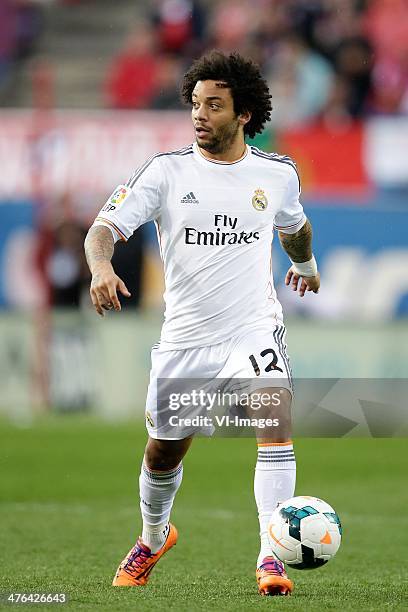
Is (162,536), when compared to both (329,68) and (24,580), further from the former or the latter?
(329,68)

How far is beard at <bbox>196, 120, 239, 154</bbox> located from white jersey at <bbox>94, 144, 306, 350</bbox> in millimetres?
63

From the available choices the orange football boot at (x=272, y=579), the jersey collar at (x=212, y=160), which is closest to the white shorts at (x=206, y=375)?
the orange football boot at (x=272, y=579)

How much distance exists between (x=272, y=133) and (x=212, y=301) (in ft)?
34.8

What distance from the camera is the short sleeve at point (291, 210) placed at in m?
6.09

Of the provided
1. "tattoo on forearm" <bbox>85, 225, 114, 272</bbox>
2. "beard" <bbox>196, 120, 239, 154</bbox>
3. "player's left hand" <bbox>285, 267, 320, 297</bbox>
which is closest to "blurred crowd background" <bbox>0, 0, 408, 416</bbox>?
"player's left hand" <bbox>285, 267, 320, 297</bbox>

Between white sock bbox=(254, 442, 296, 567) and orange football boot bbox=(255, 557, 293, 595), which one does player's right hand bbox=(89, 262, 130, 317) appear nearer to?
white sock bbox=(254, 442, 296, 567)

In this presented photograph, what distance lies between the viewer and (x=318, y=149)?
16.3 metres

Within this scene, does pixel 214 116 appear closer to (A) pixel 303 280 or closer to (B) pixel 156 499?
(A) pixel 303 280

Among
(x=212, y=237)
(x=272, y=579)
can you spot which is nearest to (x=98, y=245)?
(x=212, y=237)

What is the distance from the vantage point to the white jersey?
229 inches

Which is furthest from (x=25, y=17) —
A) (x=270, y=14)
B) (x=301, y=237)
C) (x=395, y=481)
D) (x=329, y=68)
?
A: (x=301, y=237)

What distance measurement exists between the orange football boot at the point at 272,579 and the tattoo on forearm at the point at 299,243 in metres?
1.64

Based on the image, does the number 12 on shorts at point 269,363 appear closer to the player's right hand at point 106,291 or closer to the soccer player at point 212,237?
the soccer player at point 212,237

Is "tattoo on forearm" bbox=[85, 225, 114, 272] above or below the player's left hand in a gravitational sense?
above
